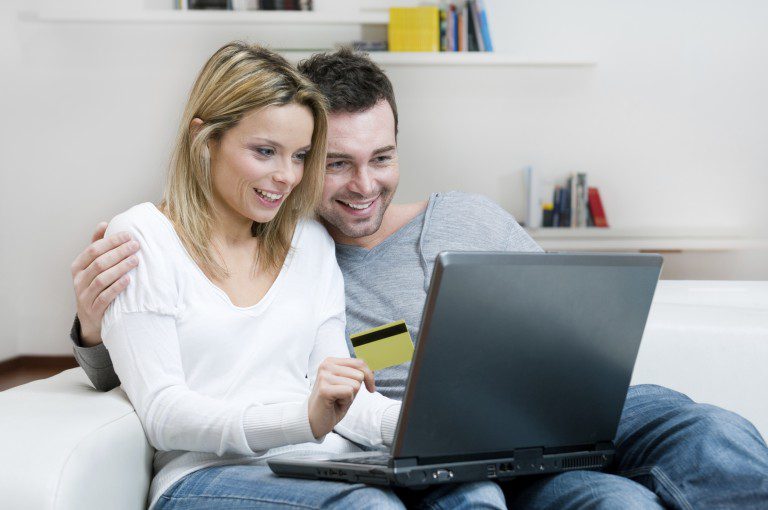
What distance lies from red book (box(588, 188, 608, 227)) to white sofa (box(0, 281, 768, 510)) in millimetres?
2130

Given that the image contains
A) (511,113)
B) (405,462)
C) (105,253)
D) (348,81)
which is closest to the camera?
(405,462)

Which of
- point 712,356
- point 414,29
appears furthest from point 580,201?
point 712,356

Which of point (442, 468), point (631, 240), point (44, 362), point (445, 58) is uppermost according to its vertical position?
point (445, 58)

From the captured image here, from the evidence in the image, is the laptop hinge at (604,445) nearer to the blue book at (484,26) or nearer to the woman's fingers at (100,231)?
the woman's fingers at (100,231)

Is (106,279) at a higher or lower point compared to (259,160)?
lower

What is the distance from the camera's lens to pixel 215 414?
3.65ft

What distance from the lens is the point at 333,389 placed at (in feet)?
3.43

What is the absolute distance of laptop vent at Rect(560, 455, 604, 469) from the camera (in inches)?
43.3

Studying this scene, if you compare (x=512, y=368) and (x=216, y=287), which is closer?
(x=512, y=368)

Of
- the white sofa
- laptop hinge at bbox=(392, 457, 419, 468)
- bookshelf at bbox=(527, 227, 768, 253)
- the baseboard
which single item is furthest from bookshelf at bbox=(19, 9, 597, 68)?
laptop hinge at bbox=(392, 457, 419, 468)

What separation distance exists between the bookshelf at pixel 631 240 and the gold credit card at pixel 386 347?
98.4 inches

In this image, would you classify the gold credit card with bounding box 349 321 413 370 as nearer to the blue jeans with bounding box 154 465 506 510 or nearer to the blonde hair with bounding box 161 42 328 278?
the blonde hair with bounding box 161 42 328 278

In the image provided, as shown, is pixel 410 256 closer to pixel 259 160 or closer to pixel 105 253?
pixel 259 160

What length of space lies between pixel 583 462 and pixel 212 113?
79cm
